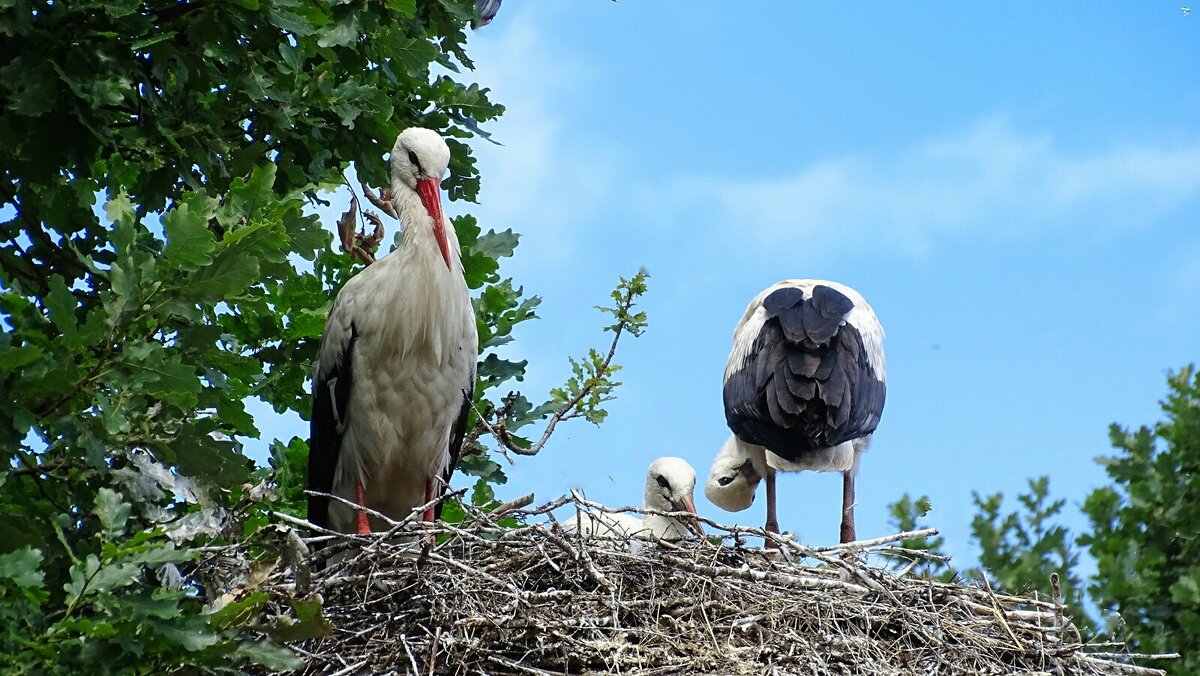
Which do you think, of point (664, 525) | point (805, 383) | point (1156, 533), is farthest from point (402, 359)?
point (1156, 533)

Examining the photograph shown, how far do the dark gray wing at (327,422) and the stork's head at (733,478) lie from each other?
2.89 m

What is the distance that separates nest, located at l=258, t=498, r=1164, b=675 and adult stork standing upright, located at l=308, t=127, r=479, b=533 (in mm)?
1012

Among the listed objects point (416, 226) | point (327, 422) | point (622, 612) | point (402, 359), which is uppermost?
point (416, 226)

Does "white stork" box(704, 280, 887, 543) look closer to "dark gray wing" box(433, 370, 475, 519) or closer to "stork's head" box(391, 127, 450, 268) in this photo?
"dark gray wing" box(433, 370, 475, 519)

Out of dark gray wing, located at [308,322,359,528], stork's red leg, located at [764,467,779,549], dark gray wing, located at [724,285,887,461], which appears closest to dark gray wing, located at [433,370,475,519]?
dark gray wing, located at [308,322,359,528]

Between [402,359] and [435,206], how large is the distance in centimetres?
61

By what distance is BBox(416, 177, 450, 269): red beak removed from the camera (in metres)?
5.54

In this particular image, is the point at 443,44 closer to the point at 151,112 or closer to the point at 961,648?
the point at 151,112

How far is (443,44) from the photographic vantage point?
657cm

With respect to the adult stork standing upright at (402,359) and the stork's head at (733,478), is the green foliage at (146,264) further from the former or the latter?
the stork's head at (733,478)

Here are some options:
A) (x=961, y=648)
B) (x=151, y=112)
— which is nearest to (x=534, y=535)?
(x=961, y=648)

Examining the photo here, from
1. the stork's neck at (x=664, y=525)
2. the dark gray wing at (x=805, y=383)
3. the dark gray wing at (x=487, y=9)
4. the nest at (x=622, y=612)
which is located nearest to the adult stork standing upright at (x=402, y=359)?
the nest at (x=622, y=612)

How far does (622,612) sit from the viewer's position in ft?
13.8

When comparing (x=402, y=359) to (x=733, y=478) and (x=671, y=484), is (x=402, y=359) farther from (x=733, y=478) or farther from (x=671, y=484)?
(x=733, y=478)
